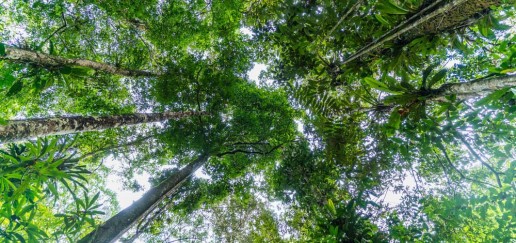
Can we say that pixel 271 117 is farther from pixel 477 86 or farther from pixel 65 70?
pixel 477 86

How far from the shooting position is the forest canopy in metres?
3.58

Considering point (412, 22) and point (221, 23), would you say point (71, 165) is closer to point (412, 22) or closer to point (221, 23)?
point (412, 22)

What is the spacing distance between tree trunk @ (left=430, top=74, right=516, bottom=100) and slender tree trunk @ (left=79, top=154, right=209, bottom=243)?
683 cm

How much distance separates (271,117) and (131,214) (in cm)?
585

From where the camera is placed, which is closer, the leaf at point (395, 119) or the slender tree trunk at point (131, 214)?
the leaf at point (395, 119)

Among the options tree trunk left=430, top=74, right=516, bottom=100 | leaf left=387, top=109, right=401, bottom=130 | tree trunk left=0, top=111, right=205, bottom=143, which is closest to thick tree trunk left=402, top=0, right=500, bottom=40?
tree trunk left=430, top=74, right=516, bottom=100

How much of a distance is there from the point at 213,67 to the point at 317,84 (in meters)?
4.90

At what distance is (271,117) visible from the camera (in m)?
9.71

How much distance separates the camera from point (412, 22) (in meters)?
3.50

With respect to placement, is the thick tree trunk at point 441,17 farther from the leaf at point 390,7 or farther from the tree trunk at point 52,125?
the tree trunk at point 52,125

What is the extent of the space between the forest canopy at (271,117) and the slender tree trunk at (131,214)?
0.05 m

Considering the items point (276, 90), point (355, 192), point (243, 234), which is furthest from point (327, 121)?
point (243, 234)

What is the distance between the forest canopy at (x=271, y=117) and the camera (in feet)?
11.7

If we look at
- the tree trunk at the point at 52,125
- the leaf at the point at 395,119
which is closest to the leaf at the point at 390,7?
the leaf at the point at 395,119
